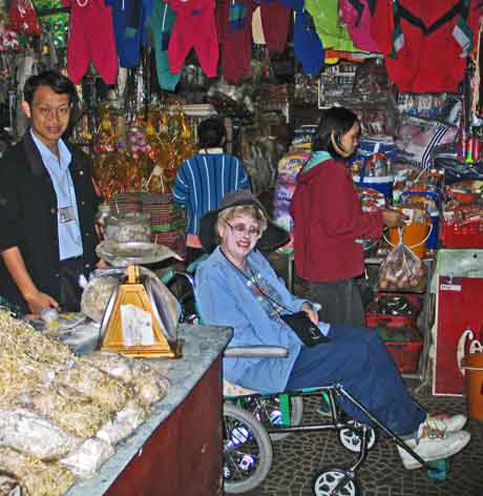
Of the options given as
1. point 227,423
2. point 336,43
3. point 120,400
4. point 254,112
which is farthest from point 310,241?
point 254,112

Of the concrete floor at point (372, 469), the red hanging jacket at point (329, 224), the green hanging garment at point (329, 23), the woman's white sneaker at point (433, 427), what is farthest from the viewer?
the green hanging garment at point (329, 23)

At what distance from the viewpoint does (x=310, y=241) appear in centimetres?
362

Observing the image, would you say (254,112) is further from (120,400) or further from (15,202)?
(120,400)

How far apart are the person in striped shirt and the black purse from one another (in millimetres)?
1707

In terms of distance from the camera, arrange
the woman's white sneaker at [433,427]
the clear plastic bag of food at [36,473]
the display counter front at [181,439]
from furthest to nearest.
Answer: the woman's white sneaker at [433,427], the display counter front at [181,439], the clear plastic bag of food at [36,473]

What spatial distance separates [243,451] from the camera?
2.90m

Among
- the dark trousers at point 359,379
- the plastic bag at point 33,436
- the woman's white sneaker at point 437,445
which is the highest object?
the plastic bag at point 33,436

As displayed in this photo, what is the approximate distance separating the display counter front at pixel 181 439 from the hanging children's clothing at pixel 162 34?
2.79 metres

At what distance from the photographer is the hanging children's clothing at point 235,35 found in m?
4.67

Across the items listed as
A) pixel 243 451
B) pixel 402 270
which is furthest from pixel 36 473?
pixel 402 270

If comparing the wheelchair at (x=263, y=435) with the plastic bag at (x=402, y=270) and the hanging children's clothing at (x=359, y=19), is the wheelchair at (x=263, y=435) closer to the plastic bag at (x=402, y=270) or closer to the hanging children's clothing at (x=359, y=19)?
the plastic bag at (x=402, y=270)

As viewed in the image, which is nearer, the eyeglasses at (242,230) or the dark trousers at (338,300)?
the eyeglasses at (242,230)

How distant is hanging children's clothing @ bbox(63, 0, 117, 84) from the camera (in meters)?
4.15

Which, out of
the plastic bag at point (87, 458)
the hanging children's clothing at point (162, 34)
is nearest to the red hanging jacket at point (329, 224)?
the hanging children's clothing at point (162, 34)
